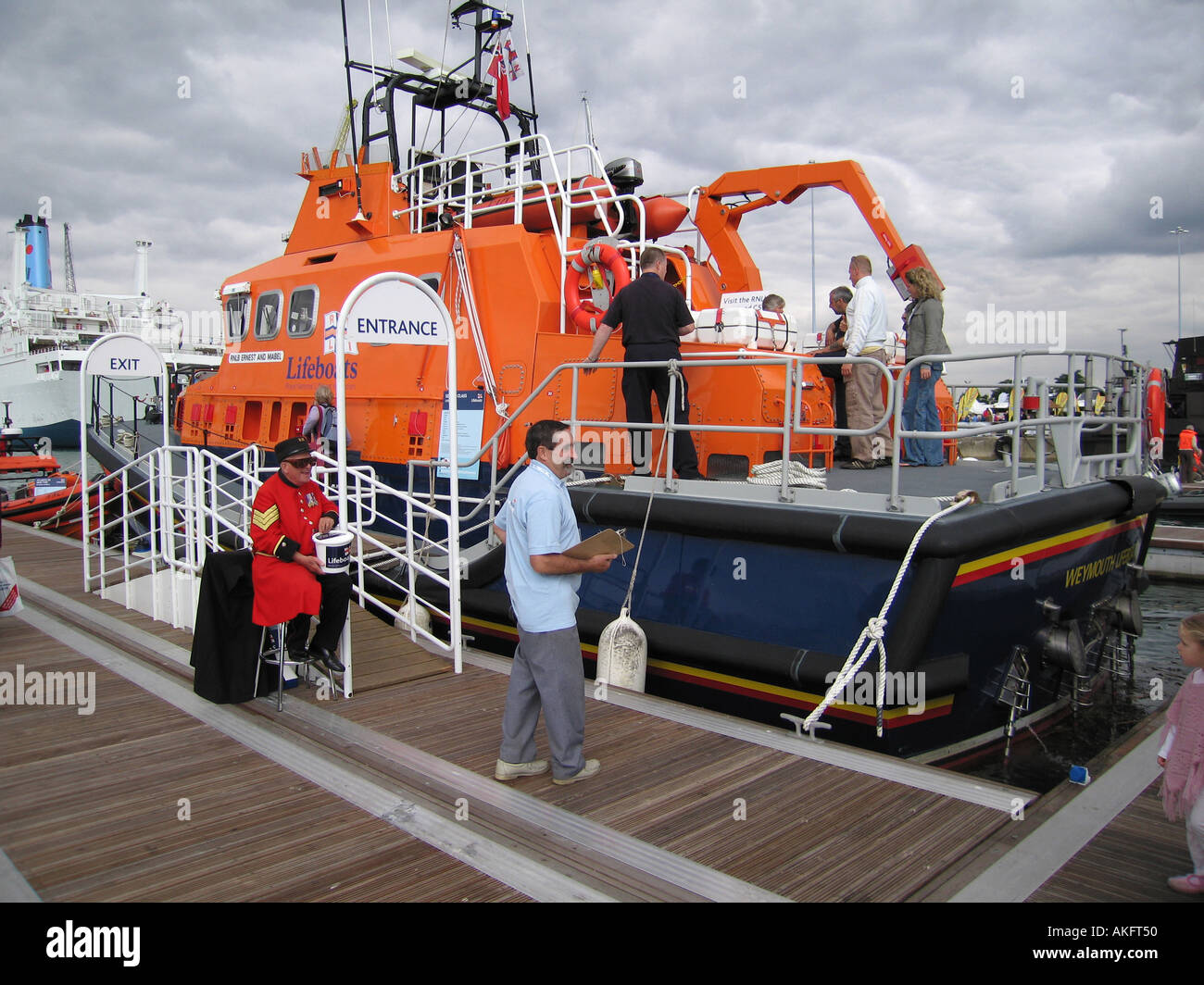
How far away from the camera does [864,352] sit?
6.07 meters

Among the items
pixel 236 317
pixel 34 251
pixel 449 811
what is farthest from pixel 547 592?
pixel 34 251

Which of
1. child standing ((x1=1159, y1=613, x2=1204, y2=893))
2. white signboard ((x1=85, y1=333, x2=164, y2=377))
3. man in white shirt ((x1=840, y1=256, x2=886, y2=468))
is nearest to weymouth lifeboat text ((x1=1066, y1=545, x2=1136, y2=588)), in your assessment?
man in white shirt ((x1=840, y1=256, x2=886, y2=468))

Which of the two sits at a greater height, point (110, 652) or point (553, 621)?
point (553, 621)

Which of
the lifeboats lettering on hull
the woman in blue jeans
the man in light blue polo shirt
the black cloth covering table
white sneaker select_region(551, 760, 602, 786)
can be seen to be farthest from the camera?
the lifeboats lettering on hull

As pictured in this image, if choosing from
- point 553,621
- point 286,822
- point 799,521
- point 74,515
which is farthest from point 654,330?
point 74,515

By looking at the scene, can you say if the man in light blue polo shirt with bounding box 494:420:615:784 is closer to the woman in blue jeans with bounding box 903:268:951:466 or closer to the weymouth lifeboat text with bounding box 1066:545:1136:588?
the weymouth lifeboat text with bounding box 1066:545:1136:588

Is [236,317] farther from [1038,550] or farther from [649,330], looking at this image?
[1038,550]

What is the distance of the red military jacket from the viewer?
13.4 feet

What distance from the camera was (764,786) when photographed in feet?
11.1

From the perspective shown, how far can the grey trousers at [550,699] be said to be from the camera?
3283mm

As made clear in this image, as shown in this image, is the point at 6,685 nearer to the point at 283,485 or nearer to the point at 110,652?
the point at 110,652

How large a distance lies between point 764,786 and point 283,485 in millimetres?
2622

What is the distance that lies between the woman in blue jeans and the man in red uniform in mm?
4077

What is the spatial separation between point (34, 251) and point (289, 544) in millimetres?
47740
